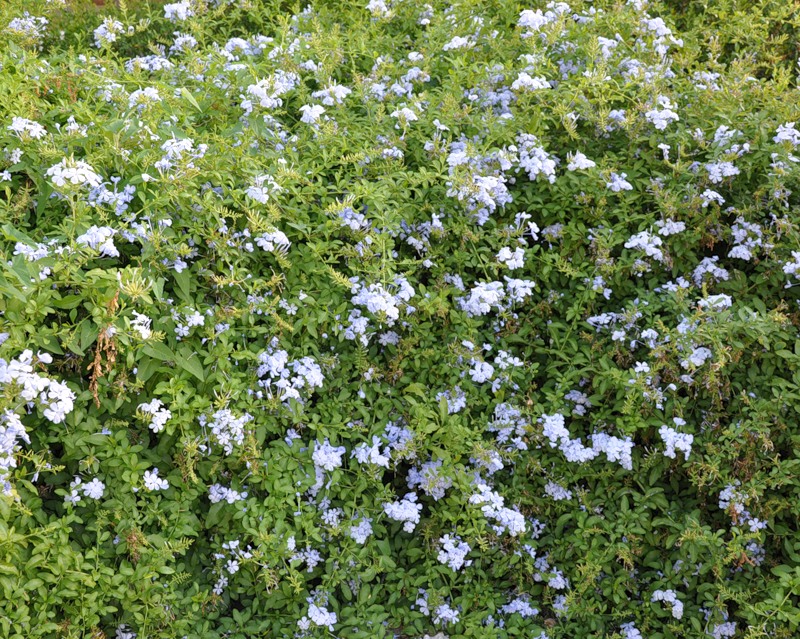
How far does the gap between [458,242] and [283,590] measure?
1723 mm

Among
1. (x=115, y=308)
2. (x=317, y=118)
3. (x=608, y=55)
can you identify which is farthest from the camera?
(x=608, y=55)

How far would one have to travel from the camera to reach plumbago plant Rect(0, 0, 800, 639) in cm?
292

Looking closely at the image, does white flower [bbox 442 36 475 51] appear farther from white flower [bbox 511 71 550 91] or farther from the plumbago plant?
white flower [bbox 511 71 550 91]

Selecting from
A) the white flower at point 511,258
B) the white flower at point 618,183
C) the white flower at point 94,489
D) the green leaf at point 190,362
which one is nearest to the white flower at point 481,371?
the white flower at point 511,258

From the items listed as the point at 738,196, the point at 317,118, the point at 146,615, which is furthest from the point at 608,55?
the point at 146,615

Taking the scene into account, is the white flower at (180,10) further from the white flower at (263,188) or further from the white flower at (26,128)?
the white flower at (263,188)

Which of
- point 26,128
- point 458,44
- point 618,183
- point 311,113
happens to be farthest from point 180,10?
point 618,183

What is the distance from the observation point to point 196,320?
3043mm

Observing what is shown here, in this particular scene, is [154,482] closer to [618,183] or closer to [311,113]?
[311,113]

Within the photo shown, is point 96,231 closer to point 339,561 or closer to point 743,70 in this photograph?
point 339,561

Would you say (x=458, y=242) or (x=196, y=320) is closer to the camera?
(x=196, y=320)

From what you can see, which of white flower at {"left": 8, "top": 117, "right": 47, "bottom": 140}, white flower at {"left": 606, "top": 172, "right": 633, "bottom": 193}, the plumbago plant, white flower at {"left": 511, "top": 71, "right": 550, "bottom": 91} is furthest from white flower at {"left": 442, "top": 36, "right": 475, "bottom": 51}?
white flower at {"left": 8, "top": 117, "right": 47, "bottom": 140}

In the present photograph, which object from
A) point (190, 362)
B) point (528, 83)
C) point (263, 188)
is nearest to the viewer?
point (190, 362)

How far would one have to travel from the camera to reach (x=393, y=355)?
361 cm
